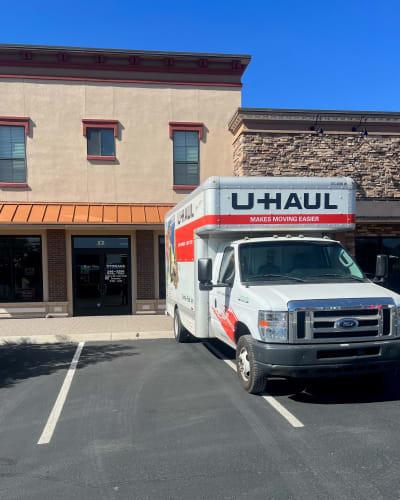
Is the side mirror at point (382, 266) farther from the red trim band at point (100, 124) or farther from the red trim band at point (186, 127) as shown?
the red trim band at point (100, 124)

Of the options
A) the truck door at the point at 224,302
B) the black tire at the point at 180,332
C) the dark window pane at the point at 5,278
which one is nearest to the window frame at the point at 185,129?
the black tire at the point at 180,332

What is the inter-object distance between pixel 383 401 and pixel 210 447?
2669 millimetres

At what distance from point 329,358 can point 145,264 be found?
32.5 ft

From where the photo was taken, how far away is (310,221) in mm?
7082

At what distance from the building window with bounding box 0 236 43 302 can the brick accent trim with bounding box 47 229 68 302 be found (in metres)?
0.39

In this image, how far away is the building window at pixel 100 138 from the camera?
1440 centimetres

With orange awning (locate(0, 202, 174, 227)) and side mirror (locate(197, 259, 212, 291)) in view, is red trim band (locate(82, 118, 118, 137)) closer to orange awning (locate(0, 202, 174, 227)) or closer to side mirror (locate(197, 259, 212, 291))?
orange awning (locate(0, 202, 174, 227))

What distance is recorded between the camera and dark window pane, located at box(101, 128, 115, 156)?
14.6 m

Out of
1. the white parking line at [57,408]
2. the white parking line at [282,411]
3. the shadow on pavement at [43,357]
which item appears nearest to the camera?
the white parking line at [57,408]

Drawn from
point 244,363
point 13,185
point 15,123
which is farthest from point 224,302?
point 15,123

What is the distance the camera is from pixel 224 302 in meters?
6.87

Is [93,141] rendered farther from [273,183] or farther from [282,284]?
[282,284]

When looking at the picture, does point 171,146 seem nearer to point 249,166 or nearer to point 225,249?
point 249,166

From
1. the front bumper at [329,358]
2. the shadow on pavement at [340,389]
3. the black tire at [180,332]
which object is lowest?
the shadow on pavement at [340,389]
